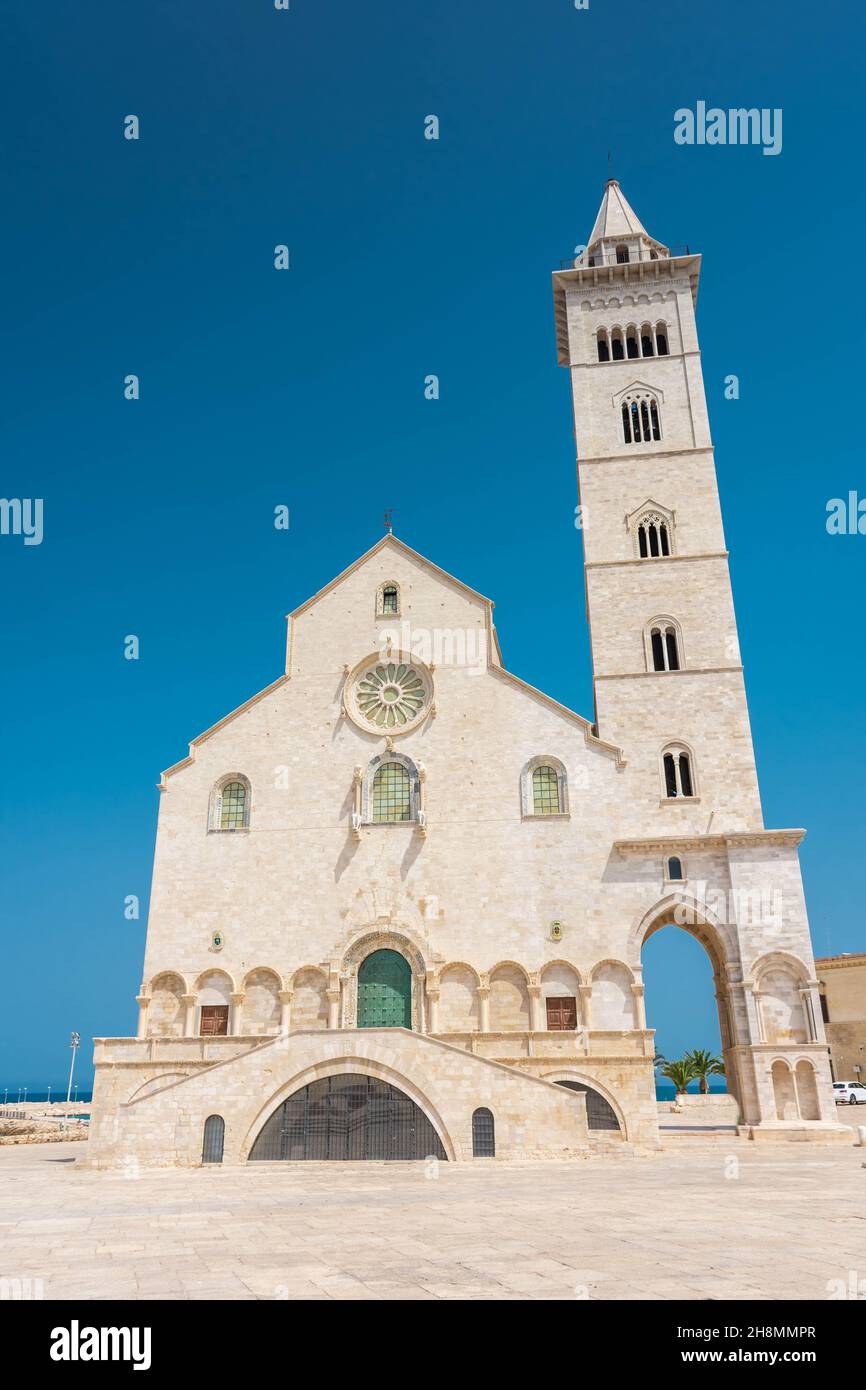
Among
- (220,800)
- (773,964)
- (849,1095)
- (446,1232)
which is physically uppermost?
(220,800)

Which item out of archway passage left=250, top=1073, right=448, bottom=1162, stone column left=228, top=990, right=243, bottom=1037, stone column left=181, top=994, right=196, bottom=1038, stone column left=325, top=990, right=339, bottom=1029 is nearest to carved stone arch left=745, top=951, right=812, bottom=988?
archway passage left=250, top=1073, right=448, bottom=1162

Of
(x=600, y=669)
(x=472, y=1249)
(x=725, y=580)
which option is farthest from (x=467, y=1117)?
(x=725, y=580)

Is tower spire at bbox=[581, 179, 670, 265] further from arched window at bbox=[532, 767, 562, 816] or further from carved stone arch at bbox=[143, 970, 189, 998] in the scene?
carved stone arch at bbox=[143, 970, 189, 998]

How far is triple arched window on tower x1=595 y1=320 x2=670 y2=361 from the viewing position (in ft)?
125

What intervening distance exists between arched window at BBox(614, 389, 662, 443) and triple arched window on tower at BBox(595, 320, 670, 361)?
192cm

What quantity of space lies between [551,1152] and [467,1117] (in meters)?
2.00

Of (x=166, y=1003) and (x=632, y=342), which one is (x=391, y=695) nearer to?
(x=166, y=1003)

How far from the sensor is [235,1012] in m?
29.7

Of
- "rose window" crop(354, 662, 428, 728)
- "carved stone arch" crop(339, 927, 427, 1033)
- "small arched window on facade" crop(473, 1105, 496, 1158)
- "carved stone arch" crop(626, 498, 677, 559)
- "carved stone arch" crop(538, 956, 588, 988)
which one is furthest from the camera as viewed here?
"carved stone arch" crop(626, 498, 677, 559)

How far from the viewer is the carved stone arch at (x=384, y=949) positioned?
1152 inches

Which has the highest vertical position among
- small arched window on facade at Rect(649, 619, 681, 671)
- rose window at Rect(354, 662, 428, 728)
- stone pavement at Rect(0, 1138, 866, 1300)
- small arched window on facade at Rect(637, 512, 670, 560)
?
small arched window on facade at Rect(637, 512, 670, 560)

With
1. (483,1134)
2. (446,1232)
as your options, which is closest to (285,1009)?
(483,1134)

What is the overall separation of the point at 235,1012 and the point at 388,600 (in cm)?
1456
